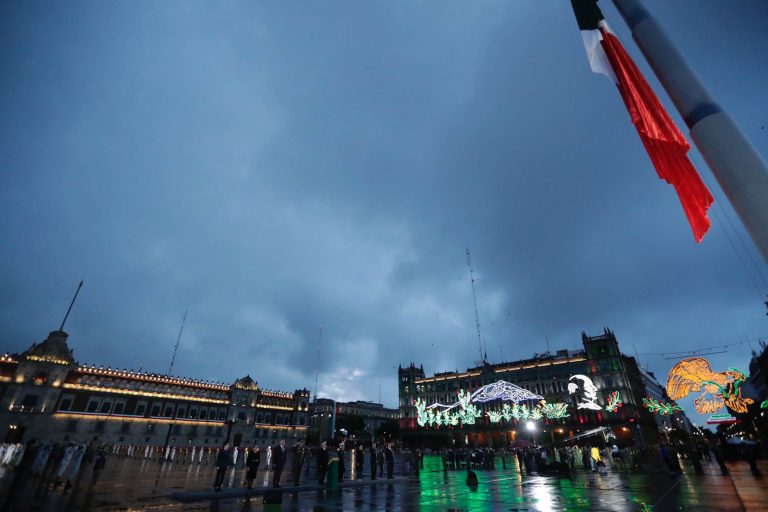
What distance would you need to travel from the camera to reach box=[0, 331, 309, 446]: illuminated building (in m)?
55.2

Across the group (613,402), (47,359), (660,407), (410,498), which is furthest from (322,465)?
(47,359)

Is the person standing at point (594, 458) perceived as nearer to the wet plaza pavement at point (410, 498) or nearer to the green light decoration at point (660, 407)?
the green light decoration at point (660, 407)

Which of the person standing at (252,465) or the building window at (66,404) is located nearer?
the person standing at (252,465)

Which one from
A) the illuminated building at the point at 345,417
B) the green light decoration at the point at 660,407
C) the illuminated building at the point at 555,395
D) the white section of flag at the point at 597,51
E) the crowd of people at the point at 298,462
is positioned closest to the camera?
the white section of flag at the point at 597,51

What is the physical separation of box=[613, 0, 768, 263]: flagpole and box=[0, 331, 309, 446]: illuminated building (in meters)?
51.5

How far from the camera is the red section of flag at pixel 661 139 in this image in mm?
4109

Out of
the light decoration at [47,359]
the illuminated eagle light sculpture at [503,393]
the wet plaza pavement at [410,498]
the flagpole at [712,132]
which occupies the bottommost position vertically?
the wet plaza pavement at [410,498]

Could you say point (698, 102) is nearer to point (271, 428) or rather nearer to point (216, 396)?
point (216, 396)

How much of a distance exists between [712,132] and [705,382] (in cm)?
2563

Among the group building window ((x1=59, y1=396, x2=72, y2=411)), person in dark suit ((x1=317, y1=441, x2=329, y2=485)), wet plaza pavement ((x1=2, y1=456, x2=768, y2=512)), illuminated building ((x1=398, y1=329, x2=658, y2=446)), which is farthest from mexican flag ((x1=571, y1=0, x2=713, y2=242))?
building window ((x1=59, y1=396, x2=72, y2=411))

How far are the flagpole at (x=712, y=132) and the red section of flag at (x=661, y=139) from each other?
0.79 m

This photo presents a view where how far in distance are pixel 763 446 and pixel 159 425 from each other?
285 ft

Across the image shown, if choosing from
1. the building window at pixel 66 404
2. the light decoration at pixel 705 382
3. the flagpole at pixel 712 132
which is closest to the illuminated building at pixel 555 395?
the light decoration at pixel 705 382

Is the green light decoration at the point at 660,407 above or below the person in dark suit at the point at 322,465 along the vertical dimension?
above
